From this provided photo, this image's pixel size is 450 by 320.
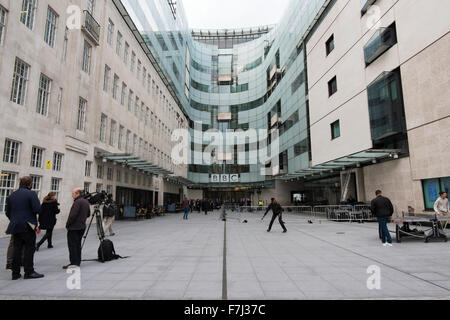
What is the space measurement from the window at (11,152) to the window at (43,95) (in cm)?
249

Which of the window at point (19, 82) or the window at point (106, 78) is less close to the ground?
the window at point (106, 78)

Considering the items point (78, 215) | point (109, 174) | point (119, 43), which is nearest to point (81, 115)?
point (109, 174)

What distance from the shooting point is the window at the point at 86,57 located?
19.0m

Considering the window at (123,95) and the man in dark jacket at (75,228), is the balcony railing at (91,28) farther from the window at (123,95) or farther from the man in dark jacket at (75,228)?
the man in dark jacket at (75,228)

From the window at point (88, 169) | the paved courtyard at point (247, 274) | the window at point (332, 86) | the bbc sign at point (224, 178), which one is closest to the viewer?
the paved courtyard at point (247, 274)

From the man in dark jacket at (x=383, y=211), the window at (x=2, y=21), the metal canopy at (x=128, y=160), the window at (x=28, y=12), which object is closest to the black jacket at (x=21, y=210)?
the man in dark jacket at (x=383, y=211)

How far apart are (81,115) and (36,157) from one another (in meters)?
5.34

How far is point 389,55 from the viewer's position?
18672 mm

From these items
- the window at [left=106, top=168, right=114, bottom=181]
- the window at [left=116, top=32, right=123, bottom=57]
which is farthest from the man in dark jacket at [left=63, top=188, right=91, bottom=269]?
the window at [left=116, top=32, right=123, bottom=57]

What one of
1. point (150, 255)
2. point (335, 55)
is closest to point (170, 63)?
point (335, 55)

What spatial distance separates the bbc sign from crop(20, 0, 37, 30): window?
1718 inches

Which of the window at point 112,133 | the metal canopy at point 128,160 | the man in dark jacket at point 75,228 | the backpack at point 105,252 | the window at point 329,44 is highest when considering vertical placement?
the window at point 329,44

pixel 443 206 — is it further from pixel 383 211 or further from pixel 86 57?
pixel 86 57

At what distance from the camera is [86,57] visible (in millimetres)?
19312
